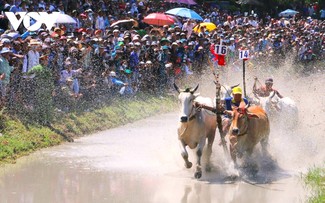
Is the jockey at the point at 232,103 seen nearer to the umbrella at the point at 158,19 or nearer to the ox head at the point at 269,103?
the ox head at the point at 269,103

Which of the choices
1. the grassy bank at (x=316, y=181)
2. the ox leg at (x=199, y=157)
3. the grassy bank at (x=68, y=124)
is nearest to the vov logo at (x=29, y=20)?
the grassy bank at (x=68, y=124)

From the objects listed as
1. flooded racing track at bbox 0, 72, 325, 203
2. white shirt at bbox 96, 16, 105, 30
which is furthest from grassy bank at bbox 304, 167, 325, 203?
white shirt at bbox 96, 16, 105, 30

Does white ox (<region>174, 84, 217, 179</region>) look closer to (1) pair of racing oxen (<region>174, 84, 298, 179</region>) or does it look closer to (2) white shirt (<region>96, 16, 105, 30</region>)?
(1) pair of racing oxen (<region>174, 84, 298, 179</region>)

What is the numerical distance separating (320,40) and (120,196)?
92.8 feet

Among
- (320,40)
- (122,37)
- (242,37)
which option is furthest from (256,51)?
(122,37)

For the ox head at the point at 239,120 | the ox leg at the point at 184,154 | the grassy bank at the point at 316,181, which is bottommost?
the grassy bank at the point at 316,181

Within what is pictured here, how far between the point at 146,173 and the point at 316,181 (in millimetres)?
3470

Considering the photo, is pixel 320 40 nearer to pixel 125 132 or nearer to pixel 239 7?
pixel 239 7

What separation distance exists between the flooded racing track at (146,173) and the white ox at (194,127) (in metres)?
0.44

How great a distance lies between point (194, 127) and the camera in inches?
647

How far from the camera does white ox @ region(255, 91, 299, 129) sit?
1947 cm

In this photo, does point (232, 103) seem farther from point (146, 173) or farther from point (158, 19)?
point (158, 19)

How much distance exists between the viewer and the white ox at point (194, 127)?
15984 millimetres

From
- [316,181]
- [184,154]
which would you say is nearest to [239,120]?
[184,154]
